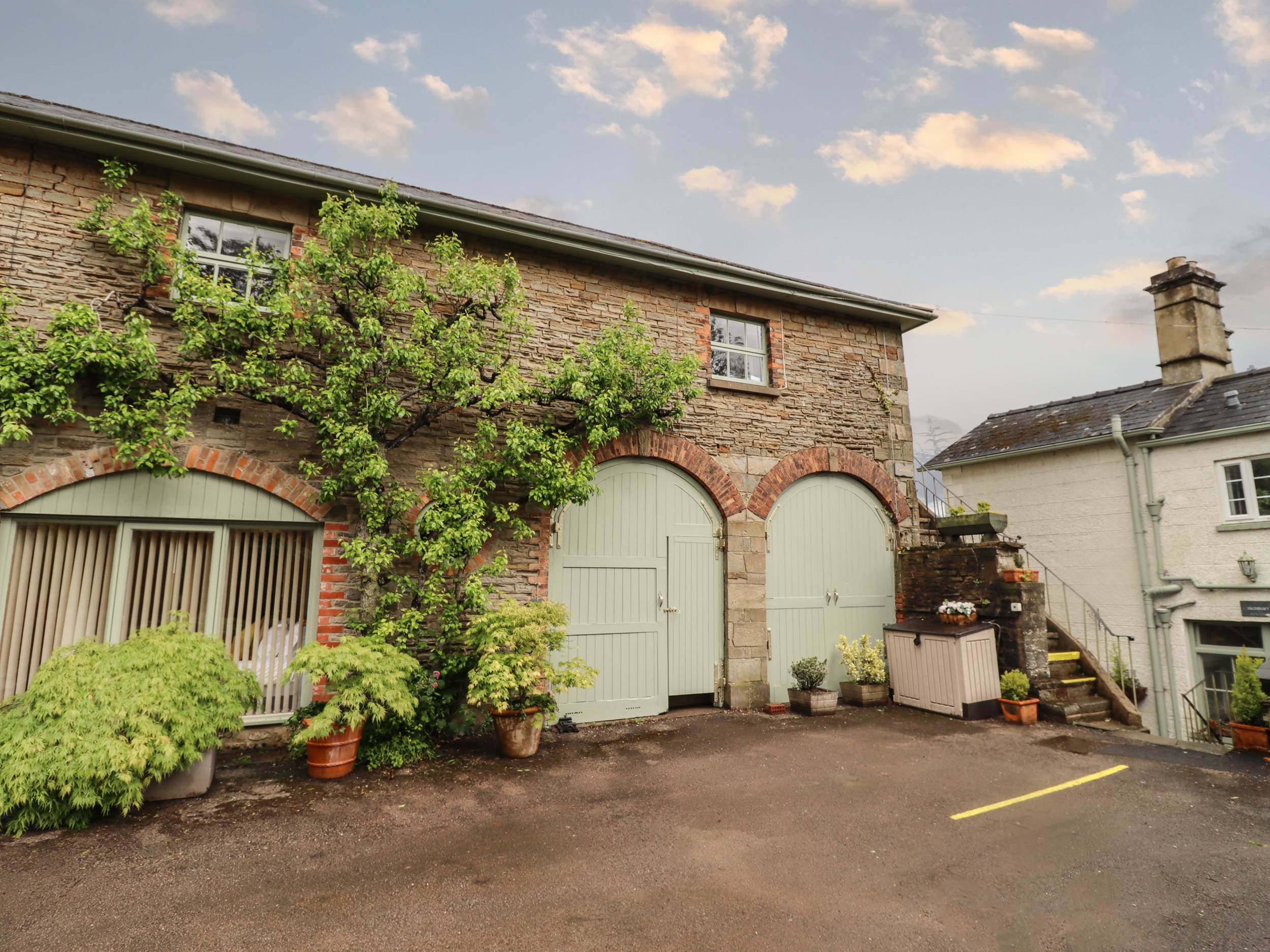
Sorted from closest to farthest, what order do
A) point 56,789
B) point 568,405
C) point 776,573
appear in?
point 56,789 < point 568,405 < point 776,573

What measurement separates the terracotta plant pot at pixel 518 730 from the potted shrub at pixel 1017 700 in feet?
18.8

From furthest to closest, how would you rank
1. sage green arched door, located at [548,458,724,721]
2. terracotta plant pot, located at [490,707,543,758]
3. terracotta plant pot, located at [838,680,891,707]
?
terracotta plant pot, located at [838,680,891,707] < sage green arched door, located at [548,458,724,721] < terracotta plant pot, located at [490,707,543,758]

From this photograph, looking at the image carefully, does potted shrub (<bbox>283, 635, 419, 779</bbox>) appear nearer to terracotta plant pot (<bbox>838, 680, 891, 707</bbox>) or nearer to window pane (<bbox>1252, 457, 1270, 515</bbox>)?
terracotta plant pot (<bbox>838, 680, 891, 707</bbox>)

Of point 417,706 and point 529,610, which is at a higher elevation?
point 529,610

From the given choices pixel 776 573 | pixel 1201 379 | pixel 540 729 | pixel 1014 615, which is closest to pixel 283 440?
pixel 540 729

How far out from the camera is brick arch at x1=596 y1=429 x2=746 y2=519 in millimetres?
7656

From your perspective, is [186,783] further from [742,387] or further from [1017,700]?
[1017,700]

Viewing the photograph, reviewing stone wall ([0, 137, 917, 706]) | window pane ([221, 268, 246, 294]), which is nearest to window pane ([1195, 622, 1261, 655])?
stone wall ([0, 137, 917, 706])

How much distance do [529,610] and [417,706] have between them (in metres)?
1.37

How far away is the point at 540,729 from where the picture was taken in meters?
6.15

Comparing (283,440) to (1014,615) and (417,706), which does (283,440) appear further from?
(1014,615)

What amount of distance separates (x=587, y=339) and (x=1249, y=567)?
1126 centimetres

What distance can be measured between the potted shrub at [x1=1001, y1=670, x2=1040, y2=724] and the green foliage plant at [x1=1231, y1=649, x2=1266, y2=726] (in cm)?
181

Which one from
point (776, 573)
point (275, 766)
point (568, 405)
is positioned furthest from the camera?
point (776, 573)
